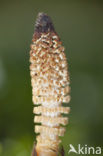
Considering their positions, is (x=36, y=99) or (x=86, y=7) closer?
(x=36, y=99)

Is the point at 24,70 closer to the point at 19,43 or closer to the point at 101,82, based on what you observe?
the point at 19,43

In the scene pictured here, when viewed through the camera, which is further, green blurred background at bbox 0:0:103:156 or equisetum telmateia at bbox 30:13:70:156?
green blurred background at bbox 0:0:103:156

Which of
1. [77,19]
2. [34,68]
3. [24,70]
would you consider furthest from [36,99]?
[77,19]

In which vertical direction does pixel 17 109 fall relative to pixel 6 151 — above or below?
above

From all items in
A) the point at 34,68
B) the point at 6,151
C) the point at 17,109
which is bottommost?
the point at 6,151

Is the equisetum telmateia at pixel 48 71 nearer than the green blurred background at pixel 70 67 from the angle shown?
Yes

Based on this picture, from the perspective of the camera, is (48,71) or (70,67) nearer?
(48,71)
